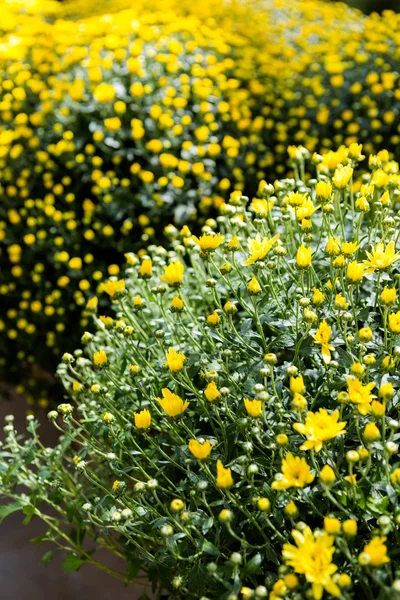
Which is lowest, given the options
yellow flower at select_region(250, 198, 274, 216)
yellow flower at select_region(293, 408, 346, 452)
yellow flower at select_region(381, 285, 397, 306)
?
yellow flower at select_region(293, 408, 346, 452)

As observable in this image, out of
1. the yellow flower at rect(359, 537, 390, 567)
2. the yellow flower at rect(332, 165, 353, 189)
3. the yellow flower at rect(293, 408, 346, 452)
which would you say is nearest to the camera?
the yellow flower at rect(359, 537, 390, 567)

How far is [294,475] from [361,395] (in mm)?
170

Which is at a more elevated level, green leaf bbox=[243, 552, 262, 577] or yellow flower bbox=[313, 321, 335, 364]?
yellow flower bbox=[313, 321, 335, 364]

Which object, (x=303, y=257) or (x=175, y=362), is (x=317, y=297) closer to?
(x=303, y=257)

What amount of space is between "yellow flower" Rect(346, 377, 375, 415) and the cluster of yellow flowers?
1483 millimetres

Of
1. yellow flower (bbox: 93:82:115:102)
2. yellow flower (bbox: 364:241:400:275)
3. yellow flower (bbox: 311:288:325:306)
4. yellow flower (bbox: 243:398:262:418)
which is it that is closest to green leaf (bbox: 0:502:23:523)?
yellow flower (bbox: 243:398:262:418)

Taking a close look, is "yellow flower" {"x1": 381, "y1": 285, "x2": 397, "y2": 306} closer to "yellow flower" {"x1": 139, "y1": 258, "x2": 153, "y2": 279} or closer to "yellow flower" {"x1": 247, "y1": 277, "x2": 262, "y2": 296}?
"yellow flower" {"x1": 247, "y1": 277, "x2": 262, "y2": 296}

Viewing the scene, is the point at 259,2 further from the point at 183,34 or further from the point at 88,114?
the point at 88,114

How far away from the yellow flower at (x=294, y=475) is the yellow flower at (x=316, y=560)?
80 mm

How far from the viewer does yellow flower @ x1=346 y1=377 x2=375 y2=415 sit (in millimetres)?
1027

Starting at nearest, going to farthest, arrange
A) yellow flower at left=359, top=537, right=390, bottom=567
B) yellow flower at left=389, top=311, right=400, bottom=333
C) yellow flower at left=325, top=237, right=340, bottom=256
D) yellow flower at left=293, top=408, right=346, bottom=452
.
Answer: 1. yellow flower at left=359, top=537, right=390, bottom=567
2. yellow flower at left=293, top=408, right=346, bottom=452
3. yellow flower at left=389, top=311, right=400, bottom=333
4. yellow flower at left=325, top=237, right=340, bottom=256

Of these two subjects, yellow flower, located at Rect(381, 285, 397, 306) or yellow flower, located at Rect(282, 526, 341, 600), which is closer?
yellow flower, located at Rect(282, 526, 341, 600)

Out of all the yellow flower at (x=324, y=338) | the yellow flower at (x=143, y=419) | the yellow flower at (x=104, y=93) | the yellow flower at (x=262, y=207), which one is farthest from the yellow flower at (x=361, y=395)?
the yellow flower at (x=104, y=93)

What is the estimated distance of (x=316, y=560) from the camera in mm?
905
